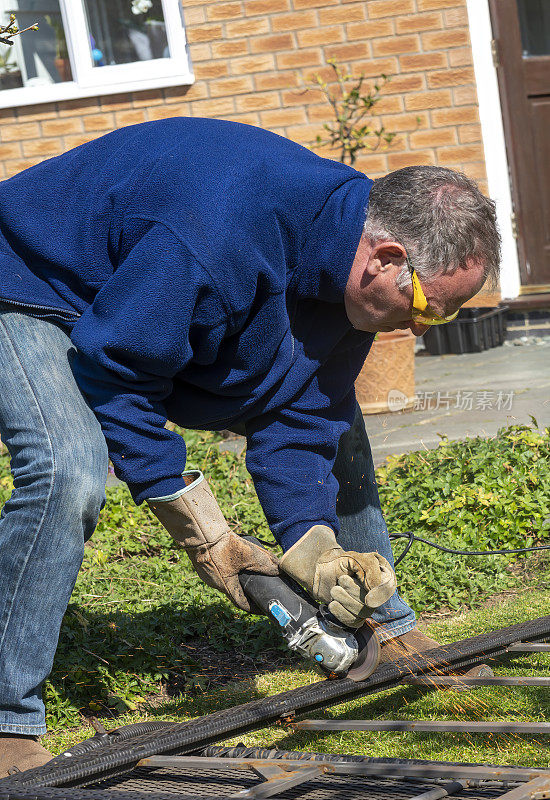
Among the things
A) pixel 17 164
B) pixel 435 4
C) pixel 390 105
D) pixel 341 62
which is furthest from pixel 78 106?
pixel 435 4

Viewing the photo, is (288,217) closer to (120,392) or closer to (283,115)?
(120,392)

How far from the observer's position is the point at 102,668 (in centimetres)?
329

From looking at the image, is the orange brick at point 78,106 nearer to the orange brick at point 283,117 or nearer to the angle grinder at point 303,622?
the orange brick at point 283,117

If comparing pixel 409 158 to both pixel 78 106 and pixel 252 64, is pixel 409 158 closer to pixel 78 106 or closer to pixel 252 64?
pixel 252 64

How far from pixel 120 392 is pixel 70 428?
16 cm

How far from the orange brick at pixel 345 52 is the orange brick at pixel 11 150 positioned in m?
2.75

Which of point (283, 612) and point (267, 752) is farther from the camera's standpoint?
point (283, 612)

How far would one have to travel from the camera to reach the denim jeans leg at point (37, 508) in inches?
93.0

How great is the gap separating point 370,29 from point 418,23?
39cm

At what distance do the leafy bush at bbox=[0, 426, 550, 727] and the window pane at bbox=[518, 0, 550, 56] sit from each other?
460 centimetres

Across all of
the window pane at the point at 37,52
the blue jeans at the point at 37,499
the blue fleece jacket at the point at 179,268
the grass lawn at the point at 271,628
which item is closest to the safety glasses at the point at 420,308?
the blue fleece jacket at the point at 179,268

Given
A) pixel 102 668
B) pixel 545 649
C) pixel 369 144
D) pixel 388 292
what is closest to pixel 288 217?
pixel 388 292

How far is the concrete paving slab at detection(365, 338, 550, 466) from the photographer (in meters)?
5.61

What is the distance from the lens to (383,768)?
6.89 ft
